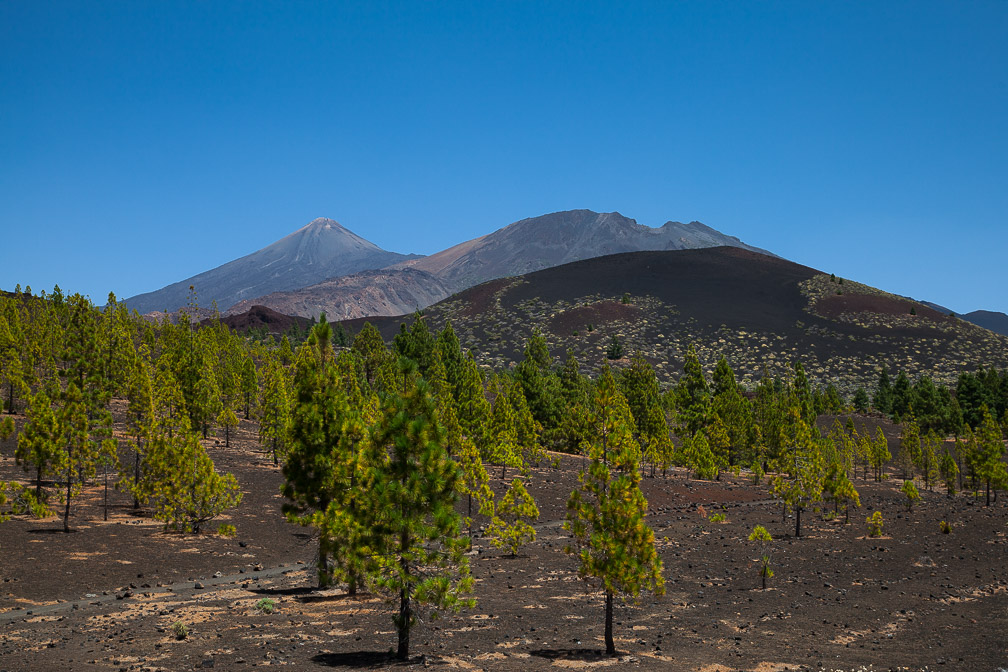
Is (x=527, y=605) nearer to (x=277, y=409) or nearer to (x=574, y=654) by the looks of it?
(x=574, y=654)

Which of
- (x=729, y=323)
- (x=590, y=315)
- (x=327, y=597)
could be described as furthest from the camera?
(x=590, y=315)

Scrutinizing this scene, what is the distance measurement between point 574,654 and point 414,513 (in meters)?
5.38

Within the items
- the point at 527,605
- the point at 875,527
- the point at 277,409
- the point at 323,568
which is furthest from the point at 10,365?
the point at 875,527

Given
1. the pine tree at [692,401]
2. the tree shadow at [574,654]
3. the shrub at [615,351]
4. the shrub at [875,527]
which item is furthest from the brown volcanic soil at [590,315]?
A: the tree shadow at [574,654]

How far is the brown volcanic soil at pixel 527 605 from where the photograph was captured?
16859mm

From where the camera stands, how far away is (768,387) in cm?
7406

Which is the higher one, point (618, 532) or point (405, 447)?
point (405, 447)

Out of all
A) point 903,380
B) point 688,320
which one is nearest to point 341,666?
point 903,380

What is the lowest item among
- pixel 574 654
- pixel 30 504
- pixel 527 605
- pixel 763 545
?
pixel 527 605

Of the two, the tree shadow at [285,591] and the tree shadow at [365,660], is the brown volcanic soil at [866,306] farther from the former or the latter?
the tree shadow at [365,660]

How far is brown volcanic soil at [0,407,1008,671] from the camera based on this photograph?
16859mm

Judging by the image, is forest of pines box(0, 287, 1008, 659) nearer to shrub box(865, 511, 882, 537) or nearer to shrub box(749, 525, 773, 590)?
shrub box(749, 525, 773, 590)

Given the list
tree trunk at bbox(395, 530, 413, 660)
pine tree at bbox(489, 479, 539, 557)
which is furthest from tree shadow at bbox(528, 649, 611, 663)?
pine tree at bbox(489, 479, 539, 557)

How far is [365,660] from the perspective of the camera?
16.7 m
